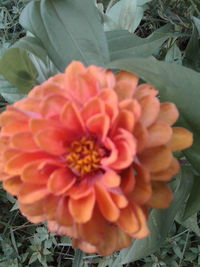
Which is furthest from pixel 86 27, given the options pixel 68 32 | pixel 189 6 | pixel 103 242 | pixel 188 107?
pixel 189 6

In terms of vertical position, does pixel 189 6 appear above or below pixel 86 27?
below

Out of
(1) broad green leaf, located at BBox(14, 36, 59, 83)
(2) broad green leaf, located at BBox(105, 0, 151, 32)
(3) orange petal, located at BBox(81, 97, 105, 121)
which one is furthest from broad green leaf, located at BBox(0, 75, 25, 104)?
(3) orange petal, located at BBox(81, 97, 105, 121)

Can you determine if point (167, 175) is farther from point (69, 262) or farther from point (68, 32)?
point (69, 262)

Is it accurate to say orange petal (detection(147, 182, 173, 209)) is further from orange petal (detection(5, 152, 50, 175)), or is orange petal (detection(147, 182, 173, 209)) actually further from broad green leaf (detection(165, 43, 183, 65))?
broad green leaf (detection(165, 43, 183, 65))

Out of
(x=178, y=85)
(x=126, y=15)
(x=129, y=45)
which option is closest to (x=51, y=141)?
(x=178, y=85)

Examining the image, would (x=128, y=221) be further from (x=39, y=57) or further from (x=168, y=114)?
(x=39, y=57)

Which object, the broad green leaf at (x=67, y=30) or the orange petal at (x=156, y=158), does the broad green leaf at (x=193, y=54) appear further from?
the orange petal at (x=156, y=158)
